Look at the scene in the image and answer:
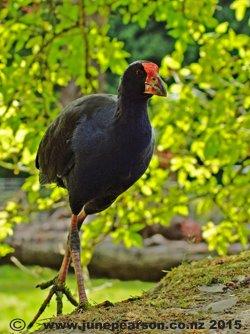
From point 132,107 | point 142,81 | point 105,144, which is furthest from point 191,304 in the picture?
point 142,81

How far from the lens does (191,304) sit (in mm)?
4238

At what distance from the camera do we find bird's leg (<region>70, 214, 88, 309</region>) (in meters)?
4.36

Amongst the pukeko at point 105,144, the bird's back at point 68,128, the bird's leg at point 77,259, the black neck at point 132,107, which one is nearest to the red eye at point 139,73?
the pukeko at point 105,144

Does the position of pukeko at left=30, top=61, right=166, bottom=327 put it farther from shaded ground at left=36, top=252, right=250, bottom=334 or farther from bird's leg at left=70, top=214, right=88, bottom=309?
shaded ground at left=36, top=252, right=250, bottom=334

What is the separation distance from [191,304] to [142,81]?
1235 mm

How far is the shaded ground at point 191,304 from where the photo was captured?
12.6ft

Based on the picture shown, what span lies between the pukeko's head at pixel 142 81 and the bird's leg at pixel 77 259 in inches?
35.9

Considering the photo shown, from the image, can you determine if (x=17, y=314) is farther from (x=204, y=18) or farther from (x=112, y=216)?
(x=204, y=18)

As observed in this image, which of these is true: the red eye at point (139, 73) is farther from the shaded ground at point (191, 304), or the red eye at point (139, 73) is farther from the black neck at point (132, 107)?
the shaded ground at point (191, 304)

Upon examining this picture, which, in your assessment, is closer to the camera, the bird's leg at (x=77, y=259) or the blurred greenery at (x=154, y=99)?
the bird's leg at (x=77, y=259)

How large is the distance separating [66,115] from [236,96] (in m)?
3.91

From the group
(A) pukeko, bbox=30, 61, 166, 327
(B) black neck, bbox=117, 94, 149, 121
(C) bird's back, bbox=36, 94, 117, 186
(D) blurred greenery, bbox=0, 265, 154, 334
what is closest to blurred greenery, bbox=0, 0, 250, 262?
(C) bird's back, bbox=36, 94, 117, 186

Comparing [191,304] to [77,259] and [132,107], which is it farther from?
[132,107]

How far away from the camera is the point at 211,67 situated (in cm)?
817
